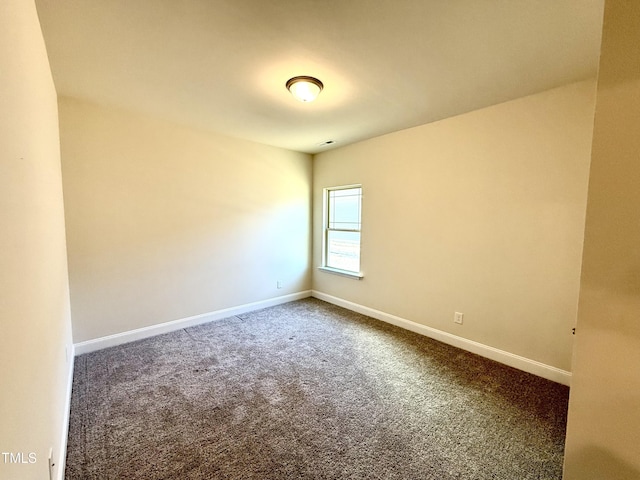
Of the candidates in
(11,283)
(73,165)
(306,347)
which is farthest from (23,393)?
(73,165)

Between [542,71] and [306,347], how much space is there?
3.17 m

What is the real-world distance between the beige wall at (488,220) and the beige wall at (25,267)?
3221mm

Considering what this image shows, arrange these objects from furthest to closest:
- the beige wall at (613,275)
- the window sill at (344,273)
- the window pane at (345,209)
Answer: the window pane at (345,209) → the window sill at (344,273) → the beige wall at (613,275)

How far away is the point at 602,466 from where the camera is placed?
2.82 feet

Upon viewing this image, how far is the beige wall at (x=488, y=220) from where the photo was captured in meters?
2.28

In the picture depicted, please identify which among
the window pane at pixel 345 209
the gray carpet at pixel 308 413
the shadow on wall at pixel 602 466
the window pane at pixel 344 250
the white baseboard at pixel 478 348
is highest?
the window pane at pixel 345 209

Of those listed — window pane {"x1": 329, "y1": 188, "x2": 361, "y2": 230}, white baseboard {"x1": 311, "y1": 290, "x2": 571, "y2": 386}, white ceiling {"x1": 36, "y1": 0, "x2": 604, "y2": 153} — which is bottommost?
white baseboard {"x1": 311, "y1": 290, "x2": 571, "y2": 386}

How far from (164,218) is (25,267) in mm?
2313

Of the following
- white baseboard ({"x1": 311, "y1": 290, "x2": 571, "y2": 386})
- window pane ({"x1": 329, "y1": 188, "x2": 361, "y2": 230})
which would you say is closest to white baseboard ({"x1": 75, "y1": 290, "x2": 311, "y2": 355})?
white baseboard ({"x1": 311, "y1": 290, "x2": 571, "y2": 386})

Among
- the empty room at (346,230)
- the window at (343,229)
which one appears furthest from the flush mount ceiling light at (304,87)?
the window at (343,229)

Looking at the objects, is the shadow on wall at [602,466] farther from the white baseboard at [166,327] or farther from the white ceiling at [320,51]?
the white baseboard at [166,327]

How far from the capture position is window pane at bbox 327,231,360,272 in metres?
4.22

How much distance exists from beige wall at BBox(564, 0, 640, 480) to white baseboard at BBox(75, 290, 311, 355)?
11.9 ft

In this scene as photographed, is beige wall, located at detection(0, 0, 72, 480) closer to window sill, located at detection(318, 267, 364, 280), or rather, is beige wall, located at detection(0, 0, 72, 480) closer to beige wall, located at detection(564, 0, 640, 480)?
beige wall, located at detection(564, 0, 640, 480)
